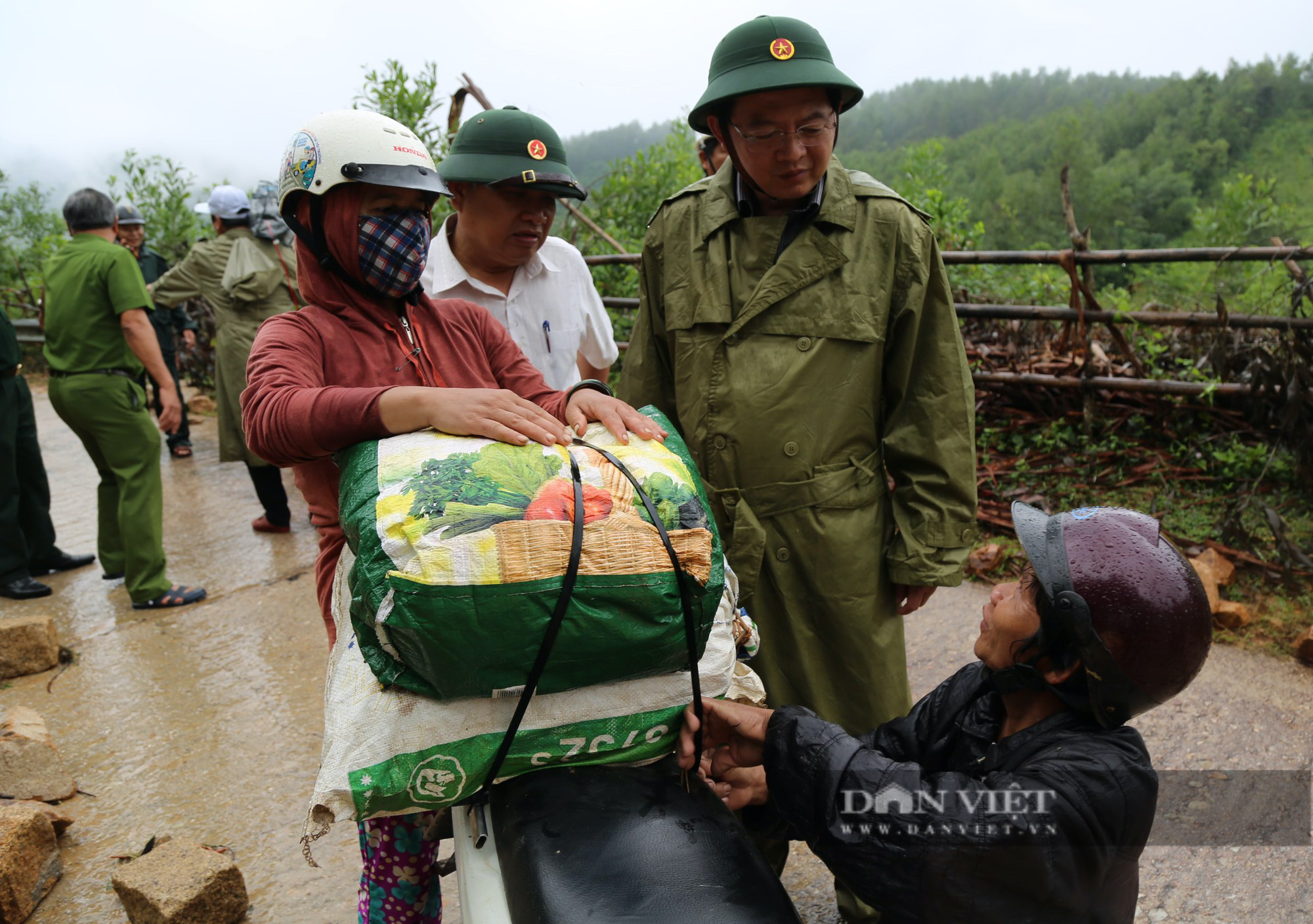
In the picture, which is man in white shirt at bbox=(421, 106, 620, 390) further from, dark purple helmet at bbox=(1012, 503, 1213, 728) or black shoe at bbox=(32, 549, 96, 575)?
black shoe at bbox=(32, 549, 96, 575)

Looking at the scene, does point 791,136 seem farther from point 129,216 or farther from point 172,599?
point 129,216

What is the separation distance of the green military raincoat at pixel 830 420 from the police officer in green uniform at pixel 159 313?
20.0ft

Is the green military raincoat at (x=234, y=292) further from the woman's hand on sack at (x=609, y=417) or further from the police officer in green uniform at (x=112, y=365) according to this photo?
the woman's hand on sack at (x=609, y=417)

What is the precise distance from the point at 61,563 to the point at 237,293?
1.88 meters

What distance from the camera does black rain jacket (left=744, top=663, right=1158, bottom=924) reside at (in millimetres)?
1226

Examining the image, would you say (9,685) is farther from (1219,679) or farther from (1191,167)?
A: (1191,167)

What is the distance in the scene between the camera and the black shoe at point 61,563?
526 centimetres

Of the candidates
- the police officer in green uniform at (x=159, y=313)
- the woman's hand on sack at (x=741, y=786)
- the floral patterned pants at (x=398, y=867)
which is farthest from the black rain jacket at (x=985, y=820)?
the police officer in green uniform at (x=159, y=313)

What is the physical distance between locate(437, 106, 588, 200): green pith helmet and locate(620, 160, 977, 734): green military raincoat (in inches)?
18.3

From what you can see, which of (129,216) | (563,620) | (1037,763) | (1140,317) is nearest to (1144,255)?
(1140,317)

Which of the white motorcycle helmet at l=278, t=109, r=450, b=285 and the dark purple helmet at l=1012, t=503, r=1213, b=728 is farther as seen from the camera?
the white motorcycle helmet at l=278, t=109, r=450, b=285

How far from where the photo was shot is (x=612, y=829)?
46.8 inches

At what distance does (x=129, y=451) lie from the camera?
15.4ft

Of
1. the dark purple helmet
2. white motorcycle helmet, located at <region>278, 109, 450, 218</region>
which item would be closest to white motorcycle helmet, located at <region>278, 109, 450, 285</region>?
white motorcycle helmet, located at <region>278, 109, 450, 218</region>
